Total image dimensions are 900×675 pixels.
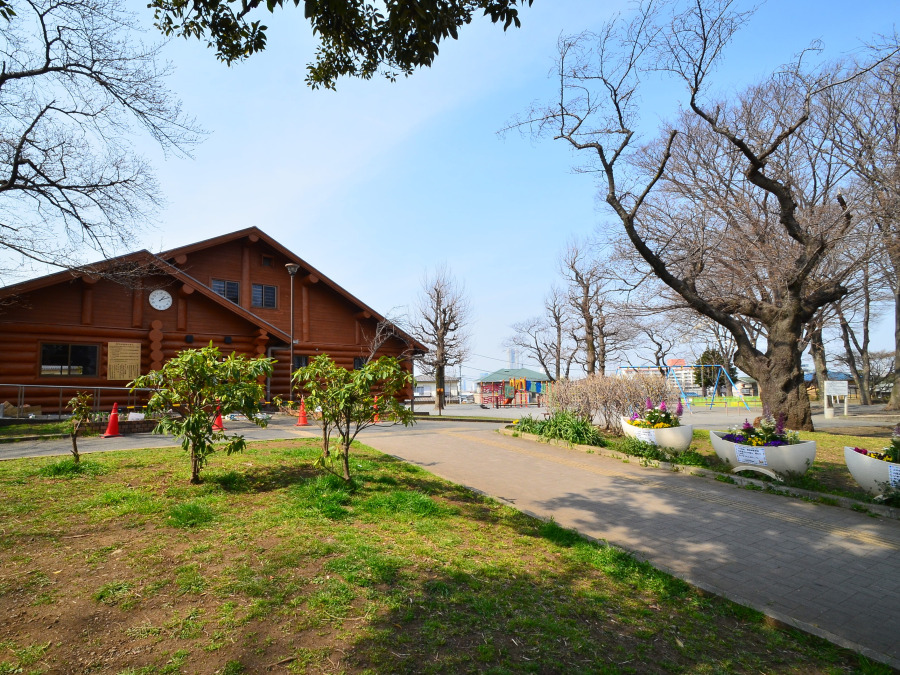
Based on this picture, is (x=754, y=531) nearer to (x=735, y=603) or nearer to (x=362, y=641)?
(x=735, y=603)

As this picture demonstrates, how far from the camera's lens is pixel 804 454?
7.66 m

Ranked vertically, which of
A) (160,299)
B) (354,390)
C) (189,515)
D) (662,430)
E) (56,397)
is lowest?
(189,515)

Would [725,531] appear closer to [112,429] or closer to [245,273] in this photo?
[112,429]

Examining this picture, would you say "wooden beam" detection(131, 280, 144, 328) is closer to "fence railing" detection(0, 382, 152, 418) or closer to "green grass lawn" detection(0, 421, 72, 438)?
"fence railing" detection(0, 382, 152, 418)

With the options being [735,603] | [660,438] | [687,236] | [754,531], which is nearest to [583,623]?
[735,603]

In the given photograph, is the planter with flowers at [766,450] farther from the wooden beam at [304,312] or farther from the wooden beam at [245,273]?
the wooden beam at [245,273]

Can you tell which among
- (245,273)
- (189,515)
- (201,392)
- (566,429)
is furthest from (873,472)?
(245,273)

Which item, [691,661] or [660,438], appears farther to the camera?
[660,438]

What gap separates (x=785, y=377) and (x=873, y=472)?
7441 millimetres

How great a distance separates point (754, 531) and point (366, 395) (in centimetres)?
493

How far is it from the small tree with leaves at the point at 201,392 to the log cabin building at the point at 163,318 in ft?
27.9

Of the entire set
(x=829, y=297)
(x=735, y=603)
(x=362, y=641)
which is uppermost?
(x=829, y=297)

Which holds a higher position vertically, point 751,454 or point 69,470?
point 69,470

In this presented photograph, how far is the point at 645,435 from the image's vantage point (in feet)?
32.5
